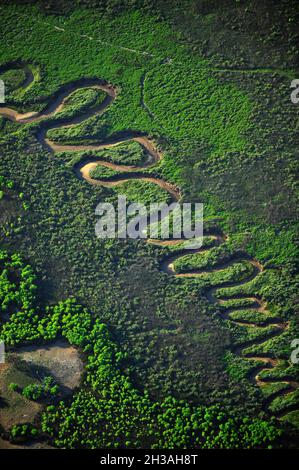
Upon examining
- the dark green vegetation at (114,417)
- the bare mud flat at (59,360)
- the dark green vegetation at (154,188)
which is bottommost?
the dark green vegetation at (114,417)

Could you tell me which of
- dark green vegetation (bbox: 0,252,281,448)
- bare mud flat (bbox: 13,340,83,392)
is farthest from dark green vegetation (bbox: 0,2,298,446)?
bare mud flat (bbox: 13,340,83,392)

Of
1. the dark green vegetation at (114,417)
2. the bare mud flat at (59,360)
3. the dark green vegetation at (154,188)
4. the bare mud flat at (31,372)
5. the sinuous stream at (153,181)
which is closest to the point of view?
the dark green vegetation at (114,417)

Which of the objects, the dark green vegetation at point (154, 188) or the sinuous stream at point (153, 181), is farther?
the sinuous stream at point (153, 181)

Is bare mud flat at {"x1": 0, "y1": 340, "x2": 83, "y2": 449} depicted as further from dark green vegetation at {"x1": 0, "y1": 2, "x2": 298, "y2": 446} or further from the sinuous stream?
the sinuous stream

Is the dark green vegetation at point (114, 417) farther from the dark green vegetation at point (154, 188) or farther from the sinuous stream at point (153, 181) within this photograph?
the sinuous stream at point (153, 181)

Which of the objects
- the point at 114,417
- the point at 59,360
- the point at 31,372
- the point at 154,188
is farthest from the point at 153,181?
the point at 114,417

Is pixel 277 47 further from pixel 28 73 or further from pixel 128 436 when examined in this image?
pixel 128 436

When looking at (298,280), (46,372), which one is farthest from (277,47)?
(46,372)

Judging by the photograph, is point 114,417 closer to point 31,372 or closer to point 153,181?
point 31,372

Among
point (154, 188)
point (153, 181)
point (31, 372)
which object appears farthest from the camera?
point (153, 181)

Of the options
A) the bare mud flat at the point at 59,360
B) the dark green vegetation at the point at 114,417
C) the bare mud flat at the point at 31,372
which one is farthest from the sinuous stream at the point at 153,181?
the bare mud flat at the point at 31,372
